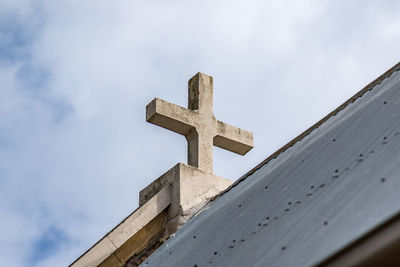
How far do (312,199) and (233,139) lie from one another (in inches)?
188

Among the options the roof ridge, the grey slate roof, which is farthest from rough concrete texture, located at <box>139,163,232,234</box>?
the grey slate roof

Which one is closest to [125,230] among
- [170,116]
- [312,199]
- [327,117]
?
[170,116]

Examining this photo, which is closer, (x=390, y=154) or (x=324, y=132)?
(x=390, y=154)

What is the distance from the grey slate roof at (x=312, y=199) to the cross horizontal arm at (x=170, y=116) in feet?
4.89

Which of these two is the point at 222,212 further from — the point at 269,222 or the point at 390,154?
the point at 390,154

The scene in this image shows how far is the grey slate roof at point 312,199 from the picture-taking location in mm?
4352

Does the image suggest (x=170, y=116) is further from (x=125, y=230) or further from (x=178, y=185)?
(x=125, y=230)

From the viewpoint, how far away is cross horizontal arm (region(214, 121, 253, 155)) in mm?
10109

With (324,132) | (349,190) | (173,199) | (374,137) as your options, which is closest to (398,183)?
(349,190)

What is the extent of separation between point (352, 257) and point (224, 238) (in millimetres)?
2500

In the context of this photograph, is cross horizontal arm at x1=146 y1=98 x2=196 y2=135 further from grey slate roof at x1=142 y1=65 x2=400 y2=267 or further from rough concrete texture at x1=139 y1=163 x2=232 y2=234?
grey slate roof at x1=142 y1=65 x2=400 y2=267

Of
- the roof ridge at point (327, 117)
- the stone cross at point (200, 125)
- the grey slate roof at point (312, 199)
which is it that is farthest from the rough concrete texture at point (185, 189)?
the grey slate roof at point (312, 199)

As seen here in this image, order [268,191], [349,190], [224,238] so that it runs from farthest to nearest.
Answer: [268,191] < [224,238] < [349,190]

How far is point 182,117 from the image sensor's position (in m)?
9.83
